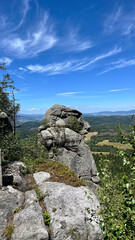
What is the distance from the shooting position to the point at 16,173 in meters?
11.1

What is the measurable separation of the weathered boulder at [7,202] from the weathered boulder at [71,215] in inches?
58.8

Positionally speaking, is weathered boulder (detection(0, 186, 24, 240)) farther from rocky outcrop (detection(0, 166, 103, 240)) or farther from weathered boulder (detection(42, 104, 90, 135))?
weathered boulder (detection(42, 104, 90, 135))

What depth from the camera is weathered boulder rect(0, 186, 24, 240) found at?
21.3 feet

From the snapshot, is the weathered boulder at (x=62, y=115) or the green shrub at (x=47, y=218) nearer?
the green shrub at (x=47, y=218)

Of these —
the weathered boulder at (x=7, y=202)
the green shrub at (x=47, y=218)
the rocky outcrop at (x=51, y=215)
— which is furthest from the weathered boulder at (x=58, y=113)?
the green shrub at (x=47, y=218)

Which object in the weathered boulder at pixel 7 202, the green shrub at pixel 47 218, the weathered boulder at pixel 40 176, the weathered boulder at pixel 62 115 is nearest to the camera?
the weathered boulder at pixel 7 202

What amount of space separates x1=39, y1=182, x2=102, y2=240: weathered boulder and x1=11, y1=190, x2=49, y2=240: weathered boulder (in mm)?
530

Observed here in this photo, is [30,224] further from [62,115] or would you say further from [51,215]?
[62,115]

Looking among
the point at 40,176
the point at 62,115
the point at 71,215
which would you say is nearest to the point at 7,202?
the point at 71,215

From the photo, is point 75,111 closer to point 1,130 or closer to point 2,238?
point 1,130

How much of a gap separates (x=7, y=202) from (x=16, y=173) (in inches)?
139

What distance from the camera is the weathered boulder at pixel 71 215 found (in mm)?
6287

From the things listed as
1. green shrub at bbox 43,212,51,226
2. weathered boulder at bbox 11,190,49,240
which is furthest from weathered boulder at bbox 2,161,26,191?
green shrub at bbox 43,212,51,226

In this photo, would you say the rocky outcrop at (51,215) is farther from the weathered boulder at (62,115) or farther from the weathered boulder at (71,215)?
the weathered boulder at (62,115)
